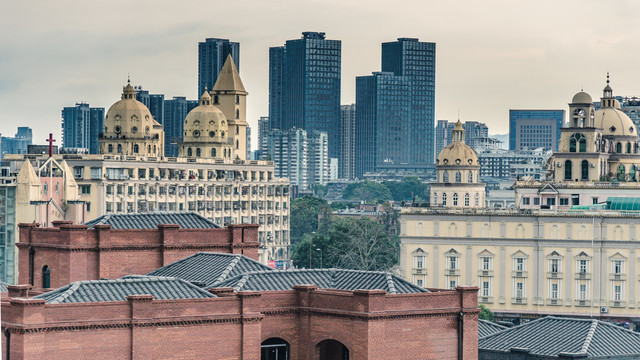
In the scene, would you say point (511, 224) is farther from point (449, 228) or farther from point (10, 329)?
point (10, 329)

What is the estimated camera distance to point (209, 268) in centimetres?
7844

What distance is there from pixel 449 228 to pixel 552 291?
1283 centimetres

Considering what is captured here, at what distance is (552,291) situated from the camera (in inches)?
6624

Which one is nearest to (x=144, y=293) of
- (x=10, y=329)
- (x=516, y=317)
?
(x=10, y=329)

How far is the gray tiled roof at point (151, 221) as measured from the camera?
281 ft

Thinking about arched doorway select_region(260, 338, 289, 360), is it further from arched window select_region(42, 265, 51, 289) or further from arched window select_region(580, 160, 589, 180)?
arched window select_region(580, 160, 589, 180)

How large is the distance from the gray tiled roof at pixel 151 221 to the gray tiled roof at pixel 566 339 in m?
17.2

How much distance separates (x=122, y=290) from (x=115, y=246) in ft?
39.9

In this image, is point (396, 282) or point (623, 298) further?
point (623, 298)

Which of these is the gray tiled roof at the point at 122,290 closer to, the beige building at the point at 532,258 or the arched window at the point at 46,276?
the arched window at the point at 46,276

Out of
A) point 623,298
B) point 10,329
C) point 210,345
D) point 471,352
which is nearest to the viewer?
point 10,329

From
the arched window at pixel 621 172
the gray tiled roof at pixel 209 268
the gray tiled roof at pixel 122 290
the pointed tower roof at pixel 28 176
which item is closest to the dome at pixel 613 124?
the arched window at pixel 621 172

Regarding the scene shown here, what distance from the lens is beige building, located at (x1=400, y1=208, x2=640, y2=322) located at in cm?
16562

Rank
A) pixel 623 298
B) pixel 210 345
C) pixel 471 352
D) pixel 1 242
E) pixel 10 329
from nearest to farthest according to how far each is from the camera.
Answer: pixel 10 329 → pixel 210 345 → pixel 471 352 → pixel 623 298 → pixel 1 242
